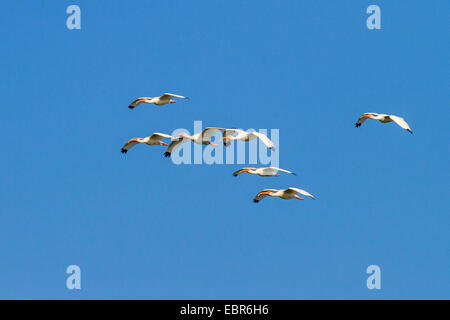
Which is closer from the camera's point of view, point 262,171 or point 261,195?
point 262,171

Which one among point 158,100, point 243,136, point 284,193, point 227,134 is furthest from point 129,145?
point 284,193

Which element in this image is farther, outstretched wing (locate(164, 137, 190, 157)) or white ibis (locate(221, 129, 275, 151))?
outstretched wing (locate(164, 137, 190, 157))

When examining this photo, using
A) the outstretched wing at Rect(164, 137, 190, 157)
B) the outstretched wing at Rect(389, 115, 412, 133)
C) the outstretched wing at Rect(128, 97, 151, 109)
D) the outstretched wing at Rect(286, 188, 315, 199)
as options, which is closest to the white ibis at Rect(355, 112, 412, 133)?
the outstretched wing at Rect(389, 115, 412, 133)

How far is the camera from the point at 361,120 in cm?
4088

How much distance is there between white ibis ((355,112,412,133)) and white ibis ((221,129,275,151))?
5631 millimetres

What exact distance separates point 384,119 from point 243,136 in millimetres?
6423

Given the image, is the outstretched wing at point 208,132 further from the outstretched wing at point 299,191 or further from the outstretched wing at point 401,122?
the outstretched wing at point 401,122

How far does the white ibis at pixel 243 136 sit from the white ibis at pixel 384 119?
222 inches

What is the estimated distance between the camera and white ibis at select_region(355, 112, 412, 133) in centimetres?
3675

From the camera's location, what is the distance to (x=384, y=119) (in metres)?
38.7

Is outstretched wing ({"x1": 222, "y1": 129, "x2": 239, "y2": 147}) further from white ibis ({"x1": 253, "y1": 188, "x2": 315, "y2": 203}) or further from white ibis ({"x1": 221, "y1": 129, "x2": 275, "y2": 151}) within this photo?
white ibis ({"x1": 253, "y1": 188, "x2": 315, "y2": 203})

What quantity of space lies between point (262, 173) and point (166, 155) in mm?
5246

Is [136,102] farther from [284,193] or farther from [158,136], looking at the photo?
[284,193]
